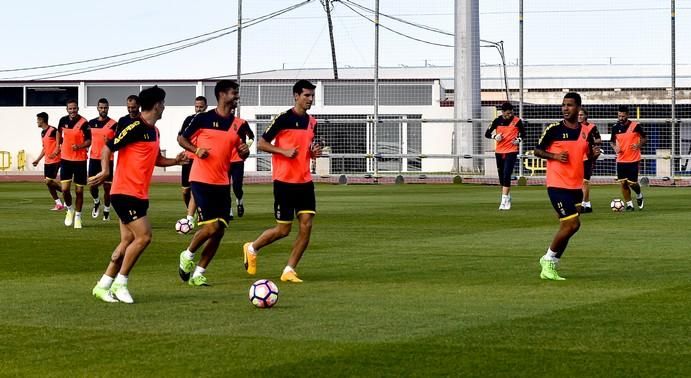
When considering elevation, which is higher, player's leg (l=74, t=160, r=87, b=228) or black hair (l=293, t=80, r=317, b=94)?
black hair (l=293, t=80, r=317, b=94)

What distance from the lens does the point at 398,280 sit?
14195mm

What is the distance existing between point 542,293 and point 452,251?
5128 mm

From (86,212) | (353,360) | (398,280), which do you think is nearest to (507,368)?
(353,360)

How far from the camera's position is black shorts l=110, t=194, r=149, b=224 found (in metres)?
12.5

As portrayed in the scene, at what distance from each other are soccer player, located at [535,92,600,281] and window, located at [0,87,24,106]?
55888 mm

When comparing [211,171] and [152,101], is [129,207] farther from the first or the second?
[211,171]

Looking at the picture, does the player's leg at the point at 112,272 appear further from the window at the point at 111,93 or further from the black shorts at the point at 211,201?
the window at the point at 111,93

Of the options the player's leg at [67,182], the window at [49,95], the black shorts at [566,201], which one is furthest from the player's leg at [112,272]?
the window at [49,95]

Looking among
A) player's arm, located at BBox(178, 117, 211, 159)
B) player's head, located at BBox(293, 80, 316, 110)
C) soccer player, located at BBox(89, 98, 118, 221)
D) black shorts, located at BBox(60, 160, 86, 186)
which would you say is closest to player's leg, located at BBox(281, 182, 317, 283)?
player's head, located at BBox(293, 80, 316, 110)

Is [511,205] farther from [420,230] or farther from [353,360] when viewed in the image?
[353,360]

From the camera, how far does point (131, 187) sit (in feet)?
41.3

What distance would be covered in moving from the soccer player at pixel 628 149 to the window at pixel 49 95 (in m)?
43.2

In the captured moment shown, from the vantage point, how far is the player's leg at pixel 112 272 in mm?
12305

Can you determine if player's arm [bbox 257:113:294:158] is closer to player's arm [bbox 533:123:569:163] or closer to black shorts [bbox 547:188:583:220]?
player's arm [bbox 533:123:569:163]
